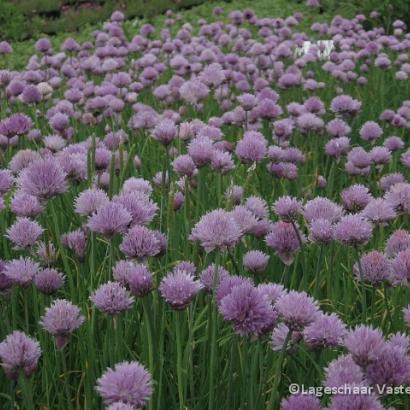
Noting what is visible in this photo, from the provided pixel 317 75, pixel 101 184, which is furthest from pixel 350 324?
pixel 317 75

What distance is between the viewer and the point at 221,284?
1.16 m

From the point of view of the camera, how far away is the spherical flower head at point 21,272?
124 centimetres

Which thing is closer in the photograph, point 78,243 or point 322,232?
point 322,232

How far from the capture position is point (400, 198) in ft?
5.38

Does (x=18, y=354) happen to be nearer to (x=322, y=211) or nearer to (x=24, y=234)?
(x=24, y=234)

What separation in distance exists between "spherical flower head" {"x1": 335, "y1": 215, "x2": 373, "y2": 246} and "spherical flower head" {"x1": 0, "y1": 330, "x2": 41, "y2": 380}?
619mm

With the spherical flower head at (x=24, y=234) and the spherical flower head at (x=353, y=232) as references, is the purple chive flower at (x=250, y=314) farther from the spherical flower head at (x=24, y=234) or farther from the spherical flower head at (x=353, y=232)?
the spherical flower head at (x=24, y=234)

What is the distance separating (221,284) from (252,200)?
0.46m

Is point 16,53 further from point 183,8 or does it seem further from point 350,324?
point 350,324

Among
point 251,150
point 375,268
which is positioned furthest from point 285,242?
point 251,150

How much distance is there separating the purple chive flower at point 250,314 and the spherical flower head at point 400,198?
72 centimetres

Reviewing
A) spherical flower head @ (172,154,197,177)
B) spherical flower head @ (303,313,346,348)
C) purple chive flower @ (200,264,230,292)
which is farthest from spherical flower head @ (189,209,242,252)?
spherical flower head @ (172,154,197,177)

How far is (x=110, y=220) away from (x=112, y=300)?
0.53 feet

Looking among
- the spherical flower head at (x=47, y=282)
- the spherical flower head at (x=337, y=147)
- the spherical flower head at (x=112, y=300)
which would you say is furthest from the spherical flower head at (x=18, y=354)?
the spherical flower head at (x=337, y=147)
